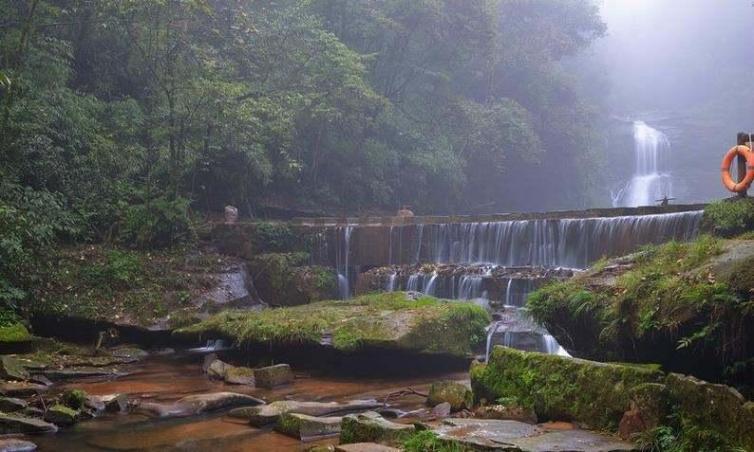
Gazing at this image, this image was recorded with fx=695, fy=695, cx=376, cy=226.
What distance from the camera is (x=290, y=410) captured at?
7.73m

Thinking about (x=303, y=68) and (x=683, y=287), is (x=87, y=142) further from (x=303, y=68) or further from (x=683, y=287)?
(x=683, y=287)

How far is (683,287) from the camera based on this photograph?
636cm

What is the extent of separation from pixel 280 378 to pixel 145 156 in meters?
8.90

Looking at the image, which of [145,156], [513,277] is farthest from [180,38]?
[513,277]

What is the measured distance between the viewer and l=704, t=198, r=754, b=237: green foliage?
1054cm

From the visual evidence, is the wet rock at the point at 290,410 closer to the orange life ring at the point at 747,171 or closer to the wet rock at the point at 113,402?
the wet rock at the point at 113,402

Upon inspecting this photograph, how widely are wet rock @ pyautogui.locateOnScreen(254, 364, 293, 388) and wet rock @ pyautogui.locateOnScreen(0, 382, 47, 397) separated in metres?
2.84

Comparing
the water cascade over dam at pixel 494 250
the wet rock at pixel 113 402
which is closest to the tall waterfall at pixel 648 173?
the water cascade over dam at pixel 494 250

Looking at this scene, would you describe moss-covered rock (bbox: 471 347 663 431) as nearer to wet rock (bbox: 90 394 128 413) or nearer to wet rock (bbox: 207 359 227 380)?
wet rock (bbox: 90 394 128 413)

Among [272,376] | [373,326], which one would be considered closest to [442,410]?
[373,326]

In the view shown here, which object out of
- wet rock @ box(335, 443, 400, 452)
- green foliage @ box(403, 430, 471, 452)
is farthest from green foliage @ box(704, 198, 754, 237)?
wet rock @ box(335, 443, 400, 452)

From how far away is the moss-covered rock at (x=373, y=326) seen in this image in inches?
409

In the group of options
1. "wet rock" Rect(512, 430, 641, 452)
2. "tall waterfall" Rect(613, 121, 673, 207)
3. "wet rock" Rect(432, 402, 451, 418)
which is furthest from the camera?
"tall waterfall" Rect(613, 121, 673, 207)

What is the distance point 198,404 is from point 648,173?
36.9 metres
